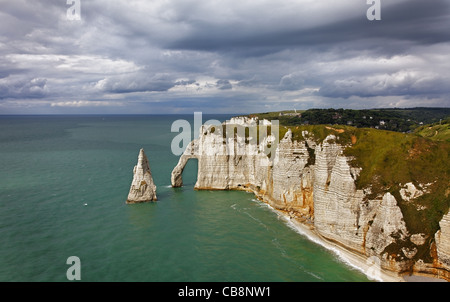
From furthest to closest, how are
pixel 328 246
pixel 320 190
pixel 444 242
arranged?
pixel 320 190, pixel 328 246, pixel 444 242

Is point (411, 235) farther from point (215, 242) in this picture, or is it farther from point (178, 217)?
point (178, 217)
